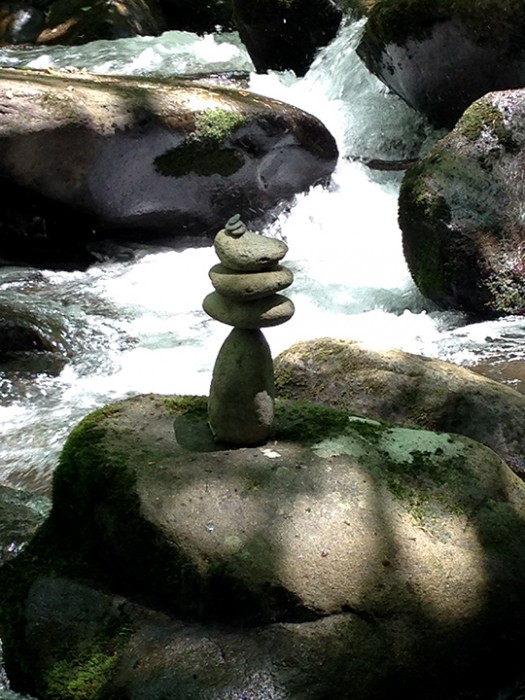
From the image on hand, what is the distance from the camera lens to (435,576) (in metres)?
2.99

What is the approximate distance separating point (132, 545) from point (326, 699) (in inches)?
30.6

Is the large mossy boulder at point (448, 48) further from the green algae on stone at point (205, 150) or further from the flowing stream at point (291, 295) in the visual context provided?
the green algae on stone at point (205, 150)

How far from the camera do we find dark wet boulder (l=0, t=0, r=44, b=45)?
14.2m

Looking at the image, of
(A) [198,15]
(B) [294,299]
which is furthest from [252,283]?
(A) [198,15]

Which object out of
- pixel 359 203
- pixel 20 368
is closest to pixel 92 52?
pixel 359 203

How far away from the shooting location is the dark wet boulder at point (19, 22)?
46.6 feet

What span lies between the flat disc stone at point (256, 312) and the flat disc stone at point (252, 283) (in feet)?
0.13

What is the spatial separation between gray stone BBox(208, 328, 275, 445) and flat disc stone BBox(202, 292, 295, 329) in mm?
96

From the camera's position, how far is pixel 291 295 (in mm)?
7367

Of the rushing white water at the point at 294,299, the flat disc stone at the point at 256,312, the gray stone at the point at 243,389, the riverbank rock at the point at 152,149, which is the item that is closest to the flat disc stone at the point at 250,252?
the flat disc stone at the point at 256,312

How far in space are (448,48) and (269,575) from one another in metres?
6.80

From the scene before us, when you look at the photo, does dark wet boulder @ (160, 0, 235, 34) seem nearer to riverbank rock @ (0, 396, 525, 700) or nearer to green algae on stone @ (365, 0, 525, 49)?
green algae on stone @ (365, 0, 525, 49)

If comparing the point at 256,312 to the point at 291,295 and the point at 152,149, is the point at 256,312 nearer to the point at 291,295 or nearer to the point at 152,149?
the point at 291,295

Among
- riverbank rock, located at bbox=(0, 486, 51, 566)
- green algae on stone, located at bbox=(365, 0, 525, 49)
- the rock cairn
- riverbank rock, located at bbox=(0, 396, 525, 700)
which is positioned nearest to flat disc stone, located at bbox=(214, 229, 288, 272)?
the rock cairn
